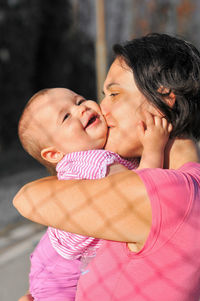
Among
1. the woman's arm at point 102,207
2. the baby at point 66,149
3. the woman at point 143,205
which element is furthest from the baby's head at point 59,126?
the woman's arm at point 102,207

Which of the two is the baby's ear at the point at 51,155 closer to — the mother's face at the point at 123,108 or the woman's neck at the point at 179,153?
the mother's face at the point at 123,108

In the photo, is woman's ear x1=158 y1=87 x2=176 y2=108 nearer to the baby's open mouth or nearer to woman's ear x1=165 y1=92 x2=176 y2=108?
woman's ear x1=165 y1=92 x2=176 y2=108

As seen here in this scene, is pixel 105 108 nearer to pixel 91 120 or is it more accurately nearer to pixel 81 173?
pixel 91 120

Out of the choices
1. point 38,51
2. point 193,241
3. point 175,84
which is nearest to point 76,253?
point 193,241

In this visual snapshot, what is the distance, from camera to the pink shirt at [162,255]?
2.38 ft

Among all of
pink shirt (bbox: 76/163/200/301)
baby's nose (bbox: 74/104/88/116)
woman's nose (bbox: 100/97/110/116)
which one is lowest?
pink shirt (bbox: 76/163/200/301)

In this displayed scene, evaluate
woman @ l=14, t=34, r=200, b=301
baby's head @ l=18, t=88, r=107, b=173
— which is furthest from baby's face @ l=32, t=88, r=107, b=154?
woman @ l=14, t=34, r=200, b=301

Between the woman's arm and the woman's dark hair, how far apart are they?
31cm

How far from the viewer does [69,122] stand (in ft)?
3.83

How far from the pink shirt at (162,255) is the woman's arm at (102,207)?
23mm

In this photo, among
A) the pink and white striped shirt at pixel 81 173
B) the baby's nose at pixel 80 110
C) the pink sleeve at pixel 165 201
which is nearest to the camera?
the pink sleeve at pixel 165 201

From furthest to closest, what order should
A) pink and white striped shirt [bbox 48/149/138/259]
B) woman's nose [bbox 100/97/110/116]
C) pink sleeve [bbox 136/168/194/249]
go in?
woman's nose [bbox 100/97/110/116] < pink and white striped shirt [bbox 48/149/138/259] < pink sleeve [bbox 136/168/194/249]

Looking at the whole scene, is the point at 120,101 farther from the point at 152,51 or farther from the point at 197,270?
the point at 197,270

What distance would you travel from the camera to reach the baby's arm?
94cm
